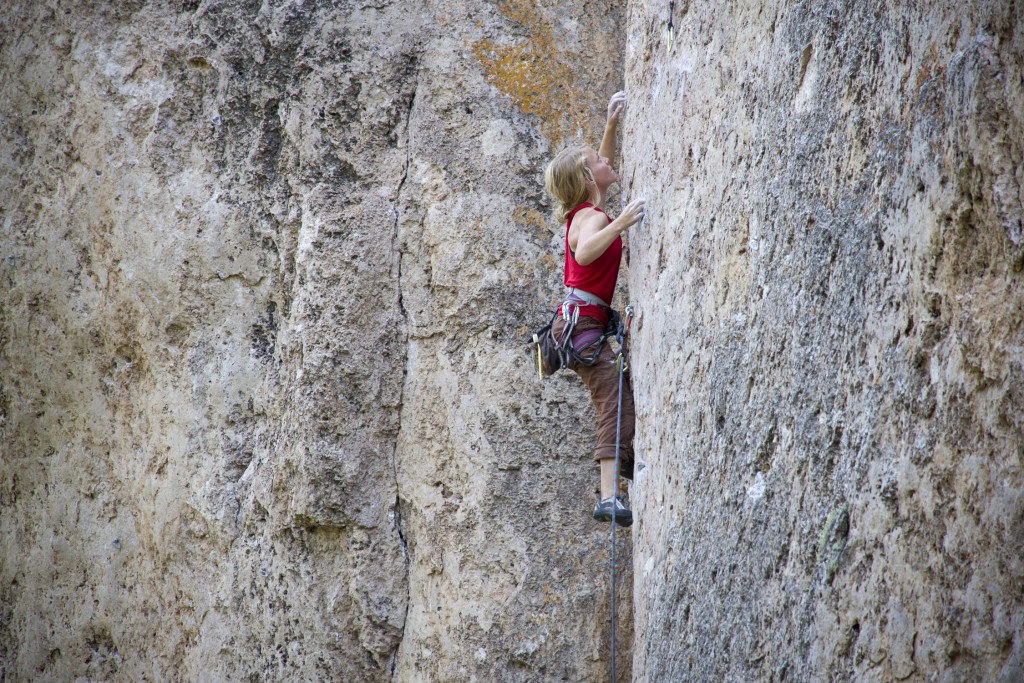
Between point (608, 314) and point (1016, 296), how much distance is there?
2.03 m

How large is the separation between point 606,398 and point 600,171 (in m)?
1.03

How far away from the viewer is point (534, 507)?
525cm

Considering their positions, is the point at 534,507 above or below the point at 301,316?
below

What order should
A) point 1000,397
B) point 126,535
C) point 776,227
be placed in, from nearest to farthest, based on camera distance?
point 1000,397, point 776,227, point 126,535

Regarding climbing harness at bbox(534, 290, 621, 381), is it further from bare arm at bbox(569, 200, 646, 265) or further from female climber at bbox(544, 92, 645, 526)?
bare arm at bbox(569, 200, 646, 265)

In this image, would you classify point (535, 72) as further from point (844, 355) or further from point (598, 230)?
point (844, 355)

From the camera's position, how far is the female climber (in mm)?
4621

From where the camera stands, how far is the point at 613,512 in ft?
14.9

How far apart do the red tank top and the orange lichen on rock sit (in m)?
1.10

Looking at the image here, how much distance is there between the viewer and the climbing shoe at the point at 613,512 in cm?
455

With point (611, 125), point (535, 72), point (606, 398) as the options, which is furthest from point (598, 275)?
point (535, 72)

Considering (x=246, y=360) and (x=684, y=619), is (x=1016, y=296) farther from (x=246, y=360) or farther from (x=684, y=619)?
(x=246, y=360)

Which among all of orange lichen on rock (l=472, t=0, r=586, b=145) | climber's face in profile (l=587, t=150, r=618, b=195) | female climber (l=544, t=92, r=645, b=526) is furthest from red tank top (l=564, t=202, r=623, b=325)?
orange lichen on rock (l=472, t=0, r=586, b=145)

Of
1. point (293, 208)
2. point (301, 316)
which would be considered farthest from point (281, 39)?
point (301, 316)
